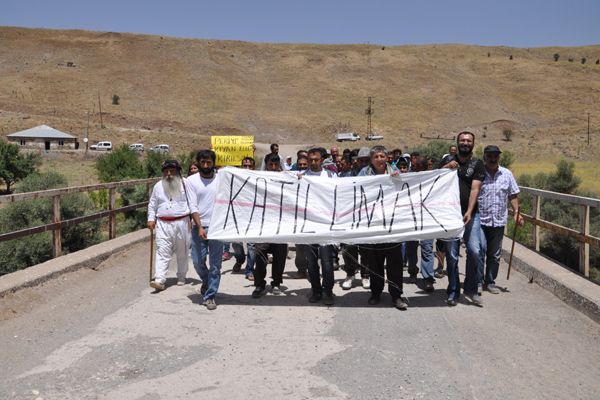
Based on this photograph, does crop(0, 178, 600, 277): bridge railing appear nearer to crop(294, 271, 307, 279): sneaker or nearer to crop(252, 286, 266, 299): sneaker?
crop(252, 286, 266, 299): sneaker

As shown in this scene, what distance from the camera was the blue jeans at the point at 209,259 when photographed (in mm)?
7082

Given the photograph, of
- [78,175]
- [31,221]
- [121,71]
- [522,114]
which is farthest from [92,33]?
[31,221]

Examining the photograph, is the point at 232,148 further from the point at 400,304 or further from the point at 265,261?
the point at 400,304

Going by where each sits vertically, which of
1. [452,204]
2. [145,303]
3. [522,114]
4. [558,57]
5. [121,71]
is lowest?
[145,303]

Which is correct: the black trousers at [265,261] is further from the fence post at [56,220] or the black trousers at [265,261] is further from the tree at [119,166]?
the tree at [119,166]

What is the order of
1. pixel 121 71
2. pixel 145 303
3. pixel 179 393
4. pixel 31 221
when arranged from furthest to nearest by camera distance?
pixel 121 71, pixel 31 221, pixel 145 303, pixel 179 393

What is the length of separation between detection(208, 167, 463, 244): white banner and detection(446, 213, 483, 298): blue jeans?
0.56 feet

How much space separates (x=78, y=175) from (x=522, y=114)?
3530 inches

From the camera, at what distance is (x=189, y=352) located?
210 inches

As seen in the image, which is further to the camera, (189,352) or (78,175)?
(78,175)

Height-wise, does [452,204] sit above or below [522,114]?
below

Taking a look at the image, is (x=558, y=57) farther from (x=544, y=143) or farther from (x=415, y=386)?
(x=415, y=386)

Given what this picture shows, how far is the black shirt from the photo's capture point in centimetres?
738

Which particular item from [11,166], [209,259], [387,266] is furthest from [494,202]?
[11,166]
